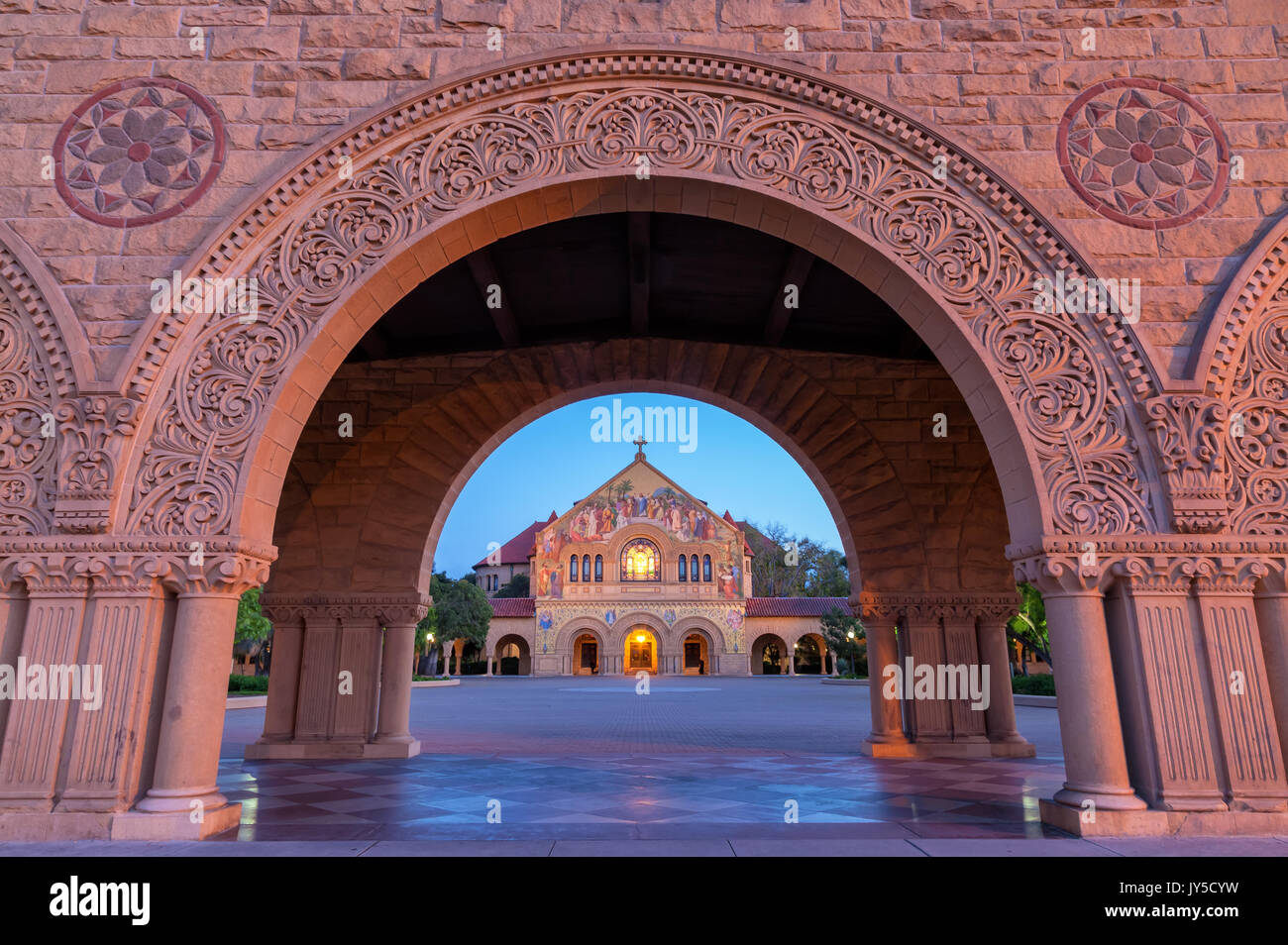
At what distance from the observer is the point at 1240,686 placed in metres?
4.17

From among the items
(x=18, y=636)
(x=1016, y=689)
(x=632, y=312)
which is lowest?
(x=1016, y=689)

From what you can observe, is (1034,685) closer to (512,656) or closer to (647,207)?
(647,207)

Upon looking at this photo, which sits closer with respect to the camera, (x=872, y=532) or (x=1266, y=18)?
(x=1266, y=18)

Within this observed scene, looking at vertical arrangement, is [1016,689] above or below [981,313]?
below

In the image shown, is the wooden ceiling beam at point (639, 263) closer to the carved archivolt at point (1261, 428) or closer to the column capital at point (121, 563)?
the column capital at point (121, 563)

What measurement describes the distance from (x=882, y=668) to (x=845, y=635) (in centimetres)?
2971

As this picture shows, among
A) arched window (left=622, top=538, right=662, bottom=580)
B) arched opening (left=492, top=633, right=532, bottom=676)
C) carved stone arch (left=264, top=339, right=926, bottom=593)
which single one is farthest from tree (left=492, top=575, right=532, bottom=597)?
carved stone arch (left=264, top=339, right=926, bottom=593)

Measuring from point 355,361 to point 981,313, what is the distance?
684 centimetres

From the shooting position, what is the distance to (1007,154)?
16.5ft

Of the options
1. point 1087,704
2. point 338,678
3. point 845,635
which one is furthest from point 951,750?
point 845,635
